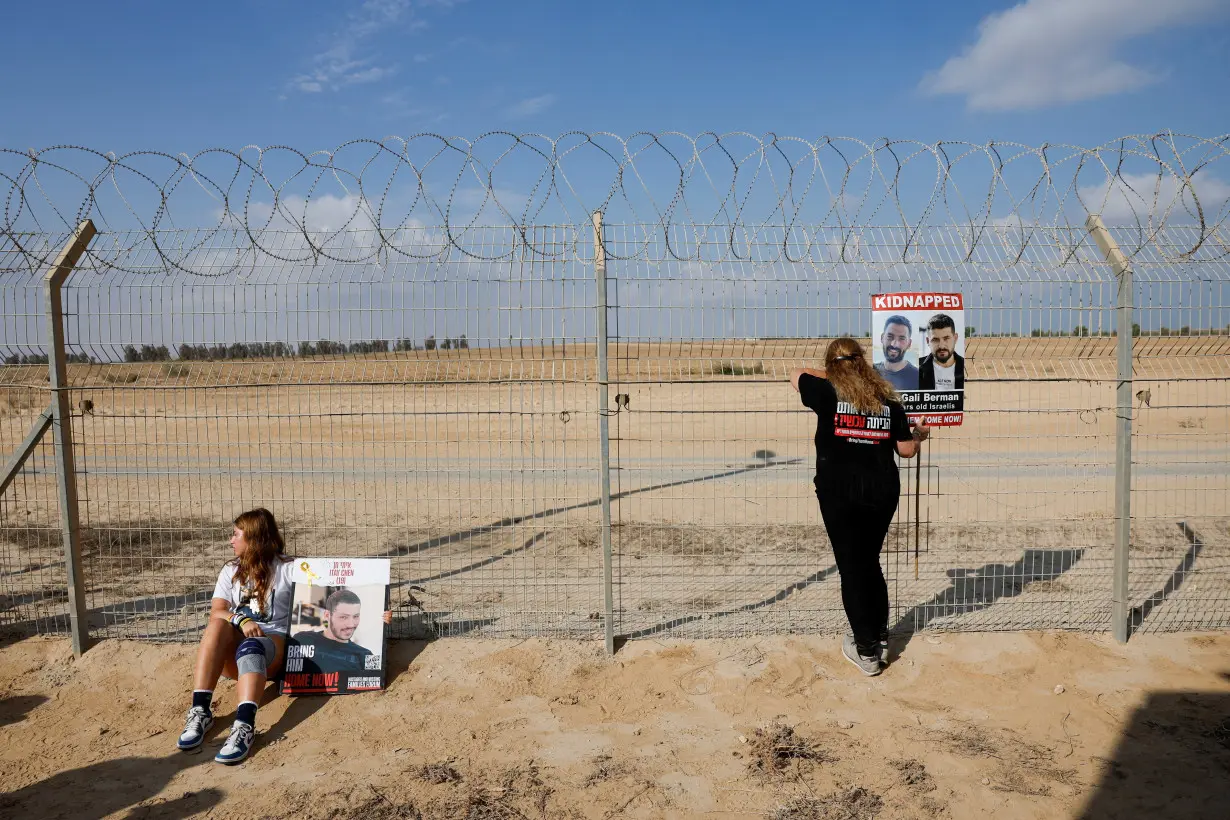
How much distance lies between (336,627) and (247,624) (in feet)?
1.70

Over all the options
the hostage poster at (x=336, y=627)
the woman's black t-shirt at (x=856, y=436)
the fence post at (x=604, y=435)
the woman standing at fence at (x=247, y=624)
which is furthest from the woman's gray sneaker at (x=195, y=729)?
the woman's black t-shirt at (x=856, y=436)

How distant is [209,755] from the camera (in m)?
4.22

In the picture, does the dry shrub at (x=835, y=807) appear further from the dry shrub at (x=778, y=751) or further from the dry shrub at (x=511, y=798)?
the dry shrub at (x=511, y=798)

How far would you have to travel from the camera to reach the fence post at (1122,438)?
5.31 m

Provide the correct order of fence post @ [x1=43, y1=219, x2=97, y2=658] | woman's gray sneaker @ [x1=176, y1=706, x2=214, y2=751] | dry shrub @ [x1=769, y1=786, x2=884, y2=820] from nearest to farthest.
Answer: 1. dry shrub @ [x1=769, y1=786, x2=884, y2=820]
2. woman's gray sneaker @ [x1=176, y1=706, x2=214, y2=751]
3. fence post @ [x1=43, y1=219, x2=97, y2=658]

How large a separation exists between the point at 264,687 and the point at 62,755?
3.38 feet

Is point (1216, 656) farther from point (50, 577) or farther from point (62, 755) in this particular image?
point (50, 577)

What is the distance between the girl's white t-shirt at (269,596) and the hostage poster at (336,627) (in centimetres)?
9

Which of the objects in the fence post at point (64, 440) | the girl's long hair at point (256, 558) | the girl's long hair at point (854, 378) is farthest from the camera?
the fence post at point (64, 440)

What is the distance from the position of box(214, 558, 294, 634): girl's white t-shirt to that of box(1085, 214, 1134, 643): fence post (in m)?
5.38

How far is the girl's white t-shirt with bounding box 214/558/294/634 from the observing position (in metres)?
4.80

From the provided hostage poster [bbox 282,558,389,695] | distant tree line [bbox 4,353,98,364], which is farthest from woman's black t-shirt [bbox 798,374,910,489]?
distant tree line [bbox 4,353,98,364]

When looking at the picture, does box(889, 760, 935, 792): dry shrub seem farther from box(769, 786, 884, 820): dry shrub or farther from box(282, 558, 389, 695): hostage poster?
box(282, 558, 389, 695): hostage poster

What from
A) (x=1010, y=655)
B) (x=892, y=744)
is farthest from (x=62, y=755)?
(x=1010, y=655)
